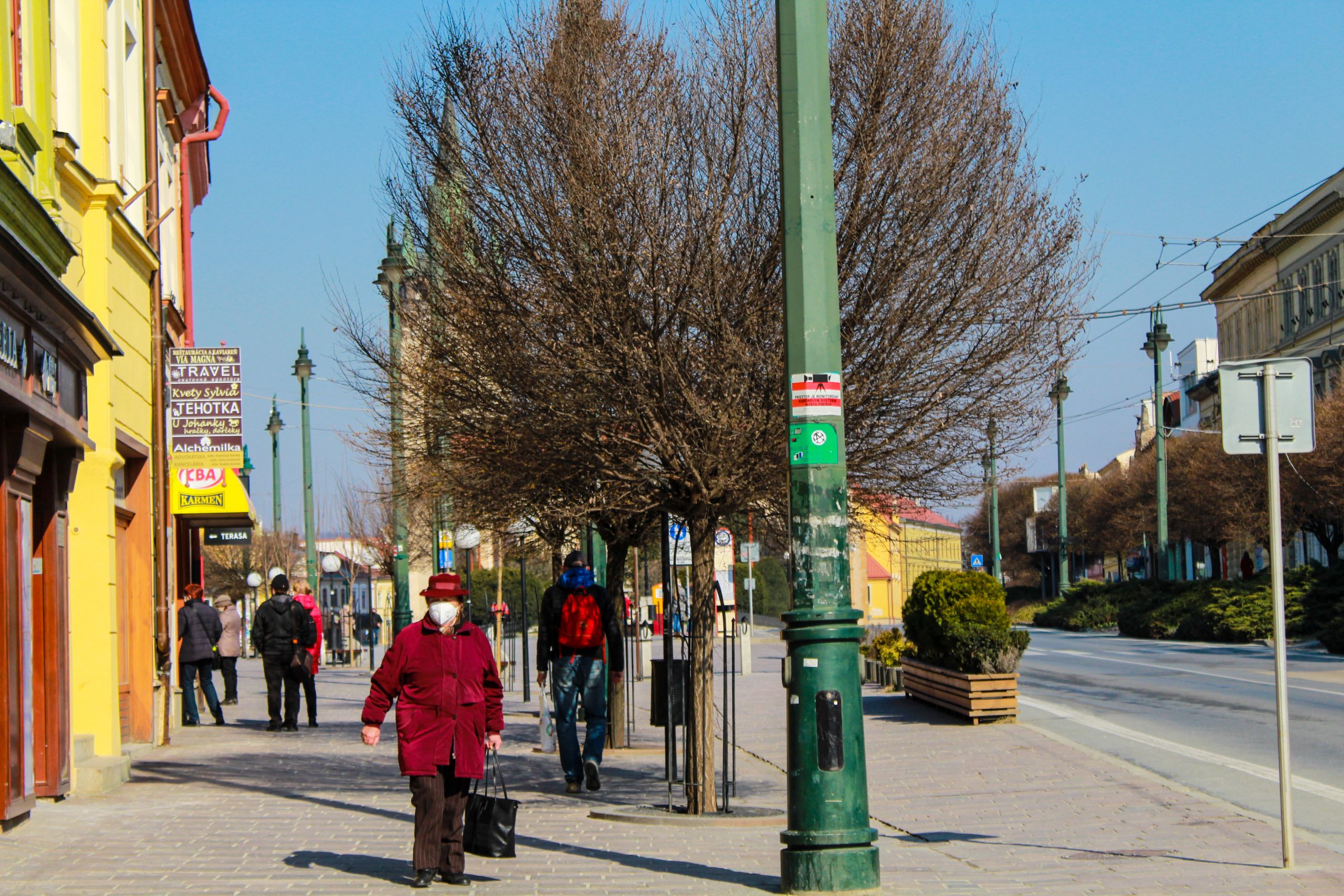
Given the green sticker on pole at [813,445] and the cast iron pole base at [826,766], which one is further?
the green sticker on pole at [813,445]

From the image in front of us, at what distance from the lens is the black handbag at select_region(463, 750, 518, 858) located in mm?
8141

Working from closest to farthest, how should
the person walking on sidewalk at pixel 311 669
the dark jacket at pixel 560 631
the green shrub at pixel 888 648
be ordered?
1. the dark jacket at pixel 560 631
2. the person walking on sidewalk at pixel 311 669
3. the green shrub at pixel 888 648

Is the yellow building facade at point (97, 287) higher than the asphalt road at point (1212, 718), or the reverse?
the yellow building facade at point (97, 287)

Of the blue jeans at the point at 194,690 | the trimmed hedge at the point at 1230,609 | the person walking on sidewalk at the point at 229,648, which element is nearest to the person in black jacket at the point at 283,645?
the blue jeans at the point at 194,690

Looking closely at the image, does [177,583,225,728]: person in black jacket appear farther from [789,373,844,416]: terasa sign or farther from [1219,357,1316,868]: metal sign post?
[1219,357,1316,868]: metal sign post

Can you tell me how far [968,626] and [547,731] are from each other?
471 centimetres

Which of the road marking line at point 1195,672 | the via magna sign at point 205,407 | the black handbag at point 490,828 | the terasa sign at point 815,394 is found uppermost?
the via magna sign at point 205,407

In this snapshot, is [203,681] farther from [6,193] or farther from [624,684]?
[6,193]

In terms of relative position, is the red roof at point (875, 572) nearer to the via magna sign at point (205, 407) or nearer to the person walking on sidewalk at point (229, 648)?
the person walking on sidewalk at point (229, 648)

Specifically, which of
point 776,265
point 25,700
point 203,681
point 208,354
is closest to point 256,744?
point 203,681

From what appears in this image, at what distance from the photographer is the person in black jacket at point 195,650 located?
18.5 meters

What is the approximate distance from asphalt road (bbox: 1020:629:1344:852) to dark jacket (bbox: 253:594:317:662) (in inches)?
335

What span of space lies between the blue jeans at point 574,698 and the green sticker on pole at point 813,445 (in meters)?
4.70

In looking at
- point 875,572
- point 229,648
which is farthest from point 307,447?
point 875,572
